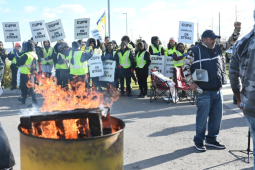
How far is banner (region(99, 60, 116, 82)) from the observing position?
1088 cm

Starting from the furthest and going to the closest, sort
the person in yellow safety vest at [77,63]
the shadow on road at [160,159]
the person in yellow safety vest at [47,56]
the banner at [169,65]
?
the person in yellow safety vest at [47,56], the banner at [169,65], the person in yellow safety vest at [77,63], the shadow on road at [160,159]

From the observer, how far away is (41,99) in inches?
408

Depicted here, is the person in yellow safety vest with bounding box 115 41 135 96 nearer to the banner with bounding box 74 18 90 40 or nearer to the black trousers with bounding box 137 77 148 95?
the black trousers with bounding box 137 77 148 95

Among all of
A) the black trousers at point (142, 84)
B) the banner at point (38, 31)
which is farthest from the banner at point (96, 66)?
the banner at point (38, 31)

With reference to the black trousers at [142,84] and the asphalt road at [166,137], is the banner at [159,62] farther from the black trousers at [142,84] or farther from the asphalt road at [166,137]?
the asphalt road at [166,137]

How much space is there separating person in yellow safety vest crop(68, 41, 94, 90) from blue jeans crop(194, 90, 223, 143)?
4.93 metres

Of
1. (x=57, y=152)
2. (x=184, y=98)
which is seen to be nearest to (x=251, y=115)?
(x=57, y=152)

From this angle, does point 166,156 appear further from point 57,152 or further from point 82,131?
point 57,152

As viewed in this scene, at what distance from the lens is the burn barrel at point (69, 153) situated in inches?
99.9

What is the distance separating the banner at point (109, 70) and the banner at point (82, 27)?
144 centimetres

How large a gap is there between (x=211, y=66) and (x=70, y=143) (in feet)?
9.98

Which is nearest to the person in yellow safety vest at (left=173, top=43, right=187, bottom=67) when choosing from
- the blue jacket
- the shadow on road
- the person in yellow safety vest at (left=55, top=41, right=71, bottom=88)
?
the person in yellow safety vest at (left=55, top=41, right=71, bottom=88)

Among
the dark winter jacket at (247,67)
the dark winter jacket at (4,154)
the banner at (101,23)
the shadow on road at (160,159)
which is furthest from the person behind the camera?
the banner at (101,23)

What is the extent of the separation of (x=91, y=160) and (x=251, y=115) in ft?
5.51
